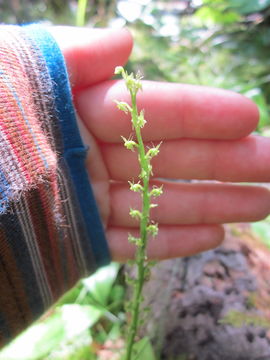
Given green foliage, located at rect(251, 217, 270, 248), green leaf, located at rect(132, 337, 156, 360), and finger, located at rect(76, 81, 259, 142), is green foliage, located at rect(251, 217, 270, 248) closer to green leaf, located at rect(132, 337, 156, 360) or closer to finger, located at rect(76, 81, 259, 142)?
finger, located at rect(76, 81, 259, 142)

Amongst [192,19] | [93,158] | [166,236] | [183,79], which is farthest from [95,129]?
[192,19]

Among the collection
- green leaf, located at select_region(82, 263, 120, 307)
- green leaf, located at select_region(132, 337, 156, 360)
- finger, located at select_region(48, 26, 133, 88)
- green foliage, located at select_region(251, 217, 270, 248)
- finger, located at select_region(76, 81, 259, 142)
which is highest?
finger, located at select_region(48, 26, 133, 88)

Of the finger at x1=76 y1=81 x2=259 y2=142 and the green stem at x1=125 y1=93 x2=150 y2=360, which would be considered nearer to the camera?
the green stem at x1=125 y1=93 x2=150 y2=360

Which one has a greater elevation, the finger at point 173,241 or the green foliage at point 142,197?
the green foliage at point 142,197

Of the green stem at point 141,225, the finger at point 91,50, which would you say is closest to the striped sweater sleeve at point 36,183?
the finger at point 91,50

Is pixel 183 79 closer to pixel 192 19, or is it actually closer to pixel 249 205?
pixel 192 19

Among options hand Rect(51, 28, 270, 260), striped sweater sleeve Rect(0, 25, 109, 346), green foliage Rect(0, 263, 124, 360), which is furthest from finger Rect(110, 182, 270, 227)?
green foliage Rect(0, 263, 124, 360)

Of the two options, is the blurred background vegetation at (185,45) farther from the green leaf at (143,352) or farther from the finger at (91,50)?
the finger at (91,50)
